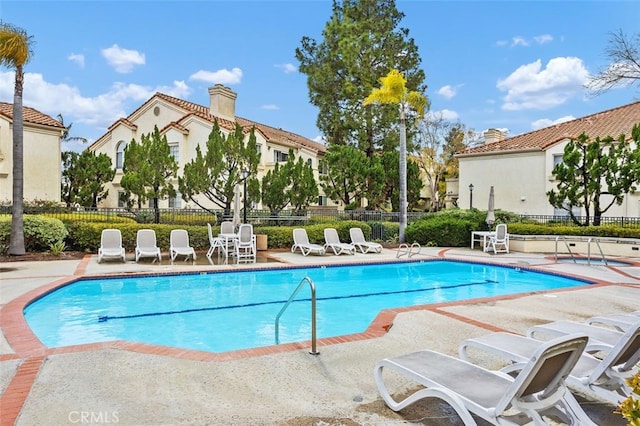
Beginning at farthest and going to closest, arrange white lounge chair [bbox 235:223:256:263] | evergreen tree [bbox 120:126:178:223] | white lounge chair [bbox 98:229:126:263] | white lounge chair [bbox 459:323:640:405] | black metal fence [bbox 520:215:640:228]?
1. black metal fence [bbox 520:215:640:228]
2. evergreen tree [bbox 120:126:178:223]
3. white lounge chair [bbox 235:223:256:263]
4. white lounge chair [bbox 98:229:126:263]
5. white lounge chair [bbox 459:323:640:405]

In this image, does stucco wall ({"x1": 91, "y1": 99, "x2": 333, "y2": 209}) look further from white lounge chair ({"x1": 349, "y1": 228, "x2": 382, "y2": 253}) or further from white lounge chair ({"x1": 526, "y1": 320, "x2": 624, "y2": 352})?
white lounge chair ({"x1": 526, "y1": 320, "x2": 624, "y2": 352})

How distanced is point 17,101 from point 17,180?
8.55ft

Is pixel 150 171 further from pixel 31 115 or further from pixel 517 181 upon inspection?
pixel 517 181

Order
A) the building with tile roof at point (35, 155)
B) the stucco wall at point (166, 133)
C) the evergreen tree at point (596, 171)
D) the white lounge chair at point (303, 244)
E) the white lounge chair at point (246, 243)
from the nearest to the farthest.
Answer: the white lounge chair at point (246, 243) < the white lounge chair at point (303, 244) < the evergreen tree at point (596, 171) < the building with tile roof at point (35, 155) < the stucco wall at point (166, 133)

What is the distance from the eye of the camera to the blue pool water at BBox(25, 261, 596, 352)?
7.70 meters

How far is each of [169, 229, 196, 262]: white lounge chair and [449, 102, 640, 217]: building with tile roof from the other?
20.2 metres

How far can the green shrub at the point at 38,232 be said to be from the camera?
14.9 metres

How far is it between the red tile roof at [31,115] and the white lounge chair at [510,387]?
82.3 feet

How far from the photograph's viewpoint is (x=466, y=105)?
38.6 metres

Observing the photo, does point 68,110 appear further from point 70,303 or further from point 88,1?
point 70,303

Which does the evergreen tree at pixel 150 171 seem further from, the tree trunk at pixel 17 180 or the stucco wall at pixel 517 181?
the stucco wall at pixel 517 181

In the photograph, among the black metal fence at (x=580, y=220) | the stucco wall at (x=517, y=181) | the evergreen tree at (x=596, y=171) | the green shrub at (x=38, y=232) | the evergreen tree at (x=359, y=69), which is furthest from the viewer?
the evergreen tree at (x=359, y=69)

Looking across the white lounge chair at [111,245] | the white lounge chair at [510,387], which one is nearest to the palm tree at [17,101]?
the white lounge chair at [111,245]

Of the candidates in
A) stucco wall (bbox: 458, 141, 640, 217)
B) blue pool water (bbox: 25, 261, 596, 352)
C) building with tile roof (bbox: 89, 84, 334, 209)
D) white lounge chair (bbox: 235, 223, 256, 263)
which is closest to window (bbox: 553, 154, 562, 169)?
stucco wall (bbox: 458, 141, 640, 217)
